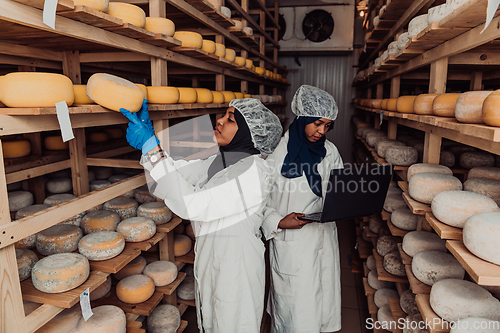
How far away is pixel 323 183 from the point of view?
2215 millimetres

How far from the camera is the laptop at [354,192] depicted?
1696mm

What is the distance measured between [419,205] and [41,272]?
5.82 ft

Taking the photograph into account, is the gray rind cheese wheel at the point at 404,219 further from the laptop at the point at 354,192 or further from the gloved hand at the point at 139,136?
the gloved hand at the point at 139,136

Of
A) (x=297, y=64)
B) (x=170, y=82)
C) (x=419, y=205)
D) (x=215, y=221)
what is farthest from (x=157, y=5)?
(x=297, y=64)

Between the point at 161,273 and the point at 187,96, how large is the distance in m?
1.18

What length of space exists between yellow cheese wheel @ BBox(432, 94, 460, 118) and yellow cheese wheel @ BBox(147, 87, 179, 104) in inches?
55.4

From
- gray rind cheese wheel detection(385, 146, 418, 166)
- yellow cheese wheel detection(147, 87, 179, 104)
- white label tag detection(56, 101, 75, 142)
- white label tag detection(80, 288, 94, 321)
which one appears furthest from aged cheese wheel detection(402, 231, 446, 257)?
white label tag detection(56, 101, 75, 142)

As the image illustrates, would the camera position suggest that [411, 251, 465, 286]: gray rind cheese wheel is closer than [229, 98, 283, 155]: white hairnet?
Yes

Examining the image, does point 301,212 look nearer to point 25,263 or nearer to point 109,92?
point 109,92

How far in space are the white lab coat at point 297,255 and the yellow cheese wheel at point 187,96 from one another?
672mm

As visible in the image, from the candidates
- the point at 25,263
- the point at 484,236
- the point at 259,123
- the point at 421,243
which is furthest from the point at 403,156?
the point at 25,263

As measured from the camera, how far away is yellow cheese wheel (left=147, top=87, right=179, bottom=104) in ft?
6.03

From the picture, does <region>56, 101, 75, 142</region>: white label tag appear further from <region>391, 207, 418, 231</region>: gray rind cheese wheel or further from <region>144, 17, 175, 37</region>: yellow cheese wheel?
<region>391, 207, 418, 231</region>: gray rind cheese wheel

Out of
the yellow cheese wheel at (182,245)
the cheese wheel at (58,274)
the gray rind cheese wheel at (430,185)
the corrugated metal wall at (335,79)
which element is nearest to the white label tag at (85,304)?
the cheese wheel at (58,274)
